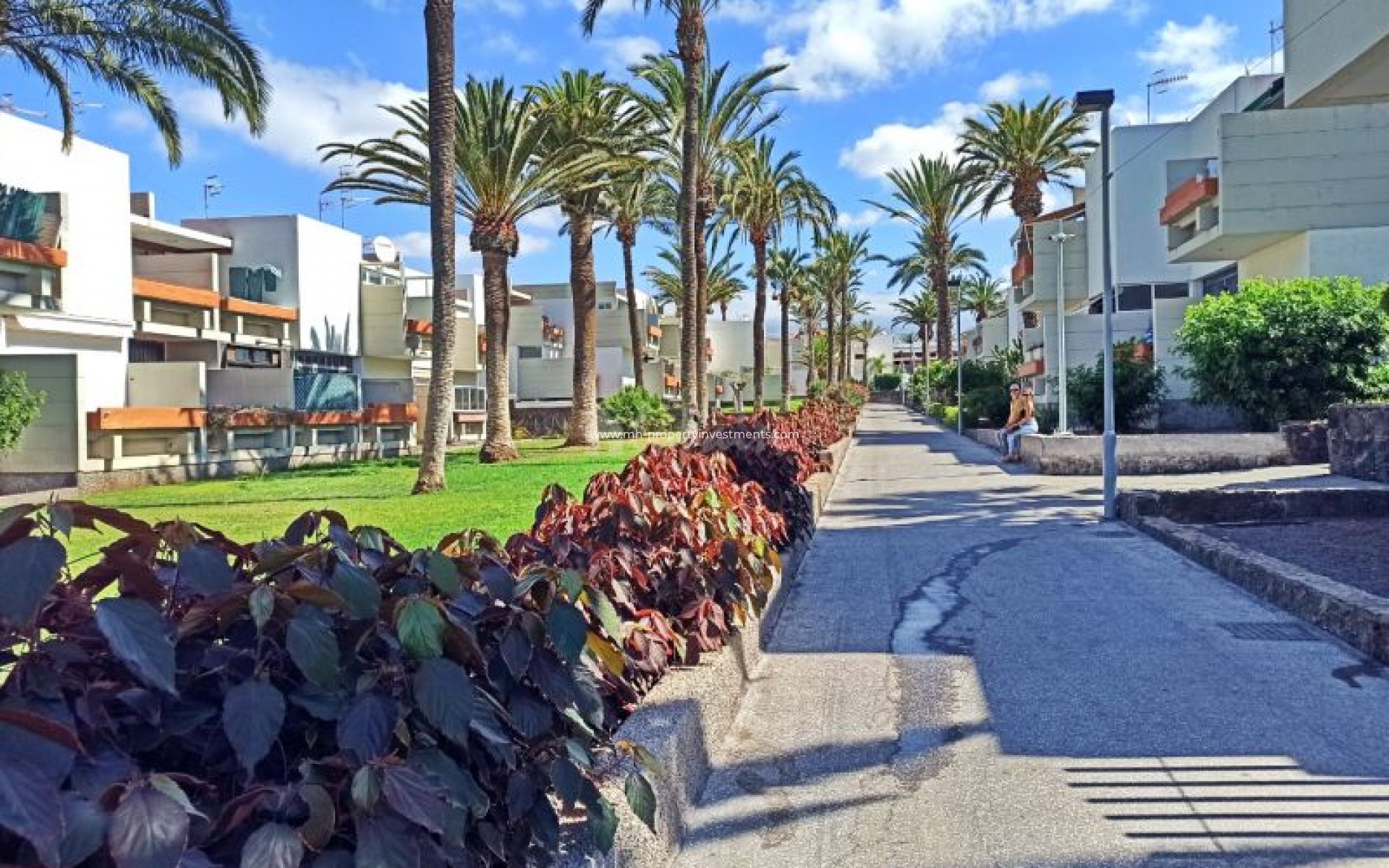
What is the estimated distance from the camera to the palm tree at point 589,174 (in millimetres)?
29578

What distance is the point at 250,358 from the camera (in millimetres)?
36062

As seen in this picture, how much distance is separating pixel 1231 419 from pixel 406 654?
83.5 feet

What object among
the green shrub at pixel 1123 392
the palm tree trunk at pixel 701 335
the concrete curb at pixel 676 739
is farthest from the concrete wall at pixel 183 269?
the concrete curb at pixel 676 739

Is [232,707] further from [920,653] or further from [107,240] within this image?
[107,240]

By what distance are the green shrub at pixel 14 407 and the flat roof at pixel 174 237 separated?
33.8ft

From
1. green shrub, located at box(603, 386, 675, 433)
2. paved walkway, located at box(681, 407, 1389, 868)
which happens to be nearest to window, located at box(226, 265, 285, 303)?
green shrub, located at box(603, 386, 675, 433)

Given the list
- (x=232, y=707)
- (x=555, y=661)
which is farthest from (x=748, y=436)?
(x=232, y=707)

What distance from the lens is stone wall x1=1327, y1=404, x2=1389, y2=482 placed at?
47.3ft

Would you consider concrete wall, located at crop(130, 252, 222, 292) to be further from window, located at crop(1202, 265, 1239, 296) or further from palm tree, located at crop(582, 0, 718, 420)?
window, located at crop(1202, 265, 1239, 296)

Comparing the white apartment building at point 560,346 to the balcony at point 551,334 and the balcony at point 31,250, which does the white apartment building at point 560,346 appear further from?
the balcony at point 31,250

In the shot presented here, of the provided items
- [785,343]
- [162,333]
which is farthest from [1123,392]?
[785,343]

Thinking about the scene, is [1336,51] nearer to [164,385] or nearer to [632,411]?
[164,385]

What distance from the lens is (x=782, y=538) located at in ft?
26.1

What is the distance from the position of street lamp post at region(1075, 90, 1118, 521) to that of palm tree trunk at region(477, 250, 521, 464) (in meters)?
→ 17.3
